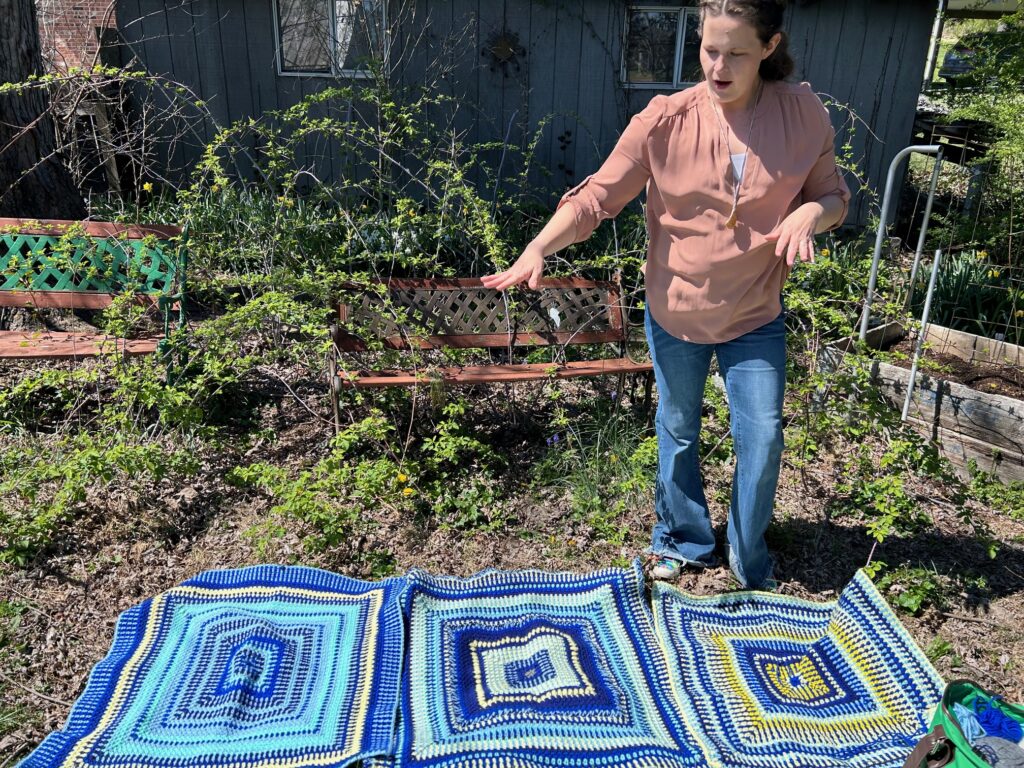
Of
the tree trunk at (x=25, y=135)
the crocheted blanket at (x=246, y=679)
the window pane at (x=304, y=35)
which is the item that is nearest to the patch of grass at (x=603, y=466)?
the crocheted blanket at (x=246, y=679)

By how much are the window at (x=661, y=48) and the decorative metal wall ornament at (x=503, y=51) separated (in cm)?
100

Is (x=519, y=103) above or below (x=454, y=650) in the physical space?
above

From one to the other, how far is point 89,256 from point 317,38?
161 inches

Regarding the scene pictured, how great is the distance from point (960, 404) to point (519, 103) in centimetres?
496

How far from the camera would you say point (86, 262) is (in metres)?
4.39

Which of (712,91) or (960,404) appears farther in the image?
(960,404)

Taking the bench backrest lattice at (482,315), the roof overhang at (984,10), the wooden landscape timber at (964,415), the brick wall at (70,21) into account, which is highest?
the roof overhang at (984,10)

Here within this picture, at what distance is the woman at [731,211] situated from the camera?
2.38 m

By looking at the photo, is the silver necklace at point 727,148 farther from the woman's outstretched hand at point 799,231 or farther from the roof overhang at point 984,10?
the roof overhang at point 984,10

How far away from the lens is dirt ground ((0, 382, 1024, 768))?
2.79 metres

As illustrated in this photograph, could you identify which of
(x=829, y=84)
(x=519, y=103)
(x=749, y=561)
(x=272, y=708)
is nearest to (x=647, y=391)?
(x=749, y=561)

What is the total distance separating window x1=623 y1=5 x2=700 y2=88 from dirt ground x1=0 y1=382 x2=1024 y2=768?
194 inches

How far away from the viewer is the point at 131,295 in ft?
12.9

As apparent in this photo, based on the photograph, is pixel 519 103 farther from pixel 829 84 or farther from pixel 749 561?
pixel 749 561
